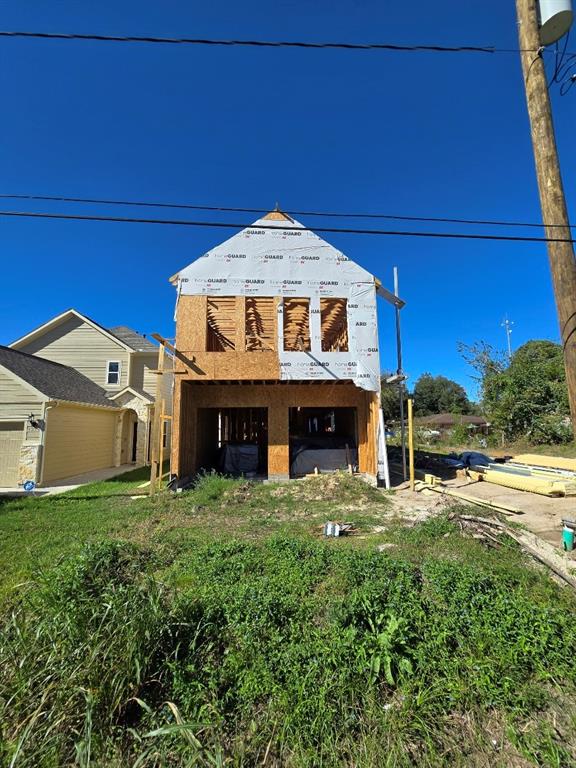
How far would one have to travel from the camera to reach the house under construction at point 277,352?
11.1 meters

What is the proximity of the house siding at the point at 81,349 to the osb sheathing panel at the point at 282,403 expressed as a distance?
9.02 m

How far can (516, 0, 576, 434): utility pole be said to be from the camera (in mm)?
3344

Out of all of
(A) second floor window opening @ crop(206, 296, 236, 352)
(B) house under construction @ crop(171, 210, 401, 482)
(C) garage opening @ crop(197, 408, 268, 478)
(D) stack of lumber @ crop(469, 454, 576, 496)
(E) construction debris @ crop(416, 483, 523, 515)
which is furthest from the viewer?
(C) garage opening @ crop(197, 408, 268, 478)

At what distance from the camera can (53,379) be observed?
1416 centimetres

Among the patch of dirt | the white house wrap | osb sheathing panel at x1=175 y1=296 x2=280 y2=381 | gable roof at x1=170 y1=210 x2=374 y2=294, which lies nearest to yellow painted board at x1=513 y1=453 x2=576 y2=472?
the patch of dirt

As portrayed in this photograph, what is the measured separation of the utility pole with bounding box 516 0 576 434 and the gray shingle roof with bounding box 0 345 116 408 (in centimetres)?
1445

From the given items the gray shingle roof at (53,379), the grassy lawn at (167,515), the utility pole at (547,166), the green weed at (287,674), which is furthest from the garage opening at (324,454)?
the utility pole at (547,166)

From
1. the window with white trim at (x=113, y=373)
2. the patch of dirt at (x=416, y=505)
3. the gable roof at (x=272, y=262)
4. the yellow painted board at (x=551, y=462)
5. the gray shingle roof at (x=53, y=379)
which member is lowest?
the patch of dirt at (x=416, y=505)

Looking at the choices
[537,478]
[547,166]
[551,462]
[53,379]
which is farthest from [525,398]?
[53,379]

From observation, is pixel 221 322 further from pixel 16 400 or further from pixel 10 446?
pixel 10 446

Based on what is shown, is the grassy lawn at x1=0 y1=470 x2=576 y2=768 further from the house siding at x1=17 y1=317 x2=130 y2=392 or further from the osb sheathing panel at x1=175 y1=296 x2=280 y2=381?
the house siding at x1=17 y1=317 x2=130 y2=392

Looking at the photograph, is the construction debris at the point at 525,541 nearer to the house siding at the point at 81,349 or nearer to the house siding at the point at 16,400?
the house siding at the point at 16,400

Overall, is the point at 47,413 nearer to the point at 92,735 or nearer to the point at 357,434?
the point at 357,434

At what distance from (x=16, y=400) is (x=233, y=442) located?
793 cm
